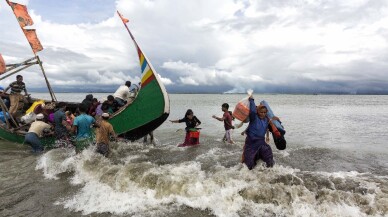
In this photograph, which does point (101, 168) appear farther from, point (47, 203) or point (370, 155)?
point (370, 155)

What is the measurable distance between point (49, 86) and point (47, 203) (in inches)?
389

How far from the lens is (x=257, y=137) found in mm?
5840

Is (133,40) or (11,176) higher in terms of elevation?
(133,40)

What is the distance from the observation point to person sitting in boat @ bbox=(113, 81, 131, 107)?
10.7 meters

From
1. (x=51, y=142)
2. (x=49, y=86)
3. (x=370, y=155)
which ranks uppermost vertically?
(x=49, y=86)

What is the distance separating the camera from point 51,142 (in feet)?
33.6

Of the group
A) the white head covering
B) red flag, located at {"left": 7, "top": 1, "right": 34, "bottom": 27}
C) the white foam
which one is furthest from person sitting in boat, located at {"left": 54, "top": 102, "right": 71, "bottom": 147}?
red flag, located at {"left": 7, "top": 1, "right": 34, "bottom": 27}

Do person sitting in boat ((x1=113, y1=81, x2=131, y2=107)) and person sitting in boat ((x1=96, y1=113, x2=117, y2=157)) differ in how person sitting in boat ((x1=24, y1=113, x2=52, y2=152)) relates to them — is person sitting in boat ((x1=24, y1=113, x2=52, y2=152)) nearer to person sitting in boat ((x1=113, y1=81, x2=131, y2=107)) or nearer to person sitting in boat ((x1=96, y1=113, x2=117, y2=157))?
person sitting in boat ((x1=113, y1=81, x2=131, y2=107))

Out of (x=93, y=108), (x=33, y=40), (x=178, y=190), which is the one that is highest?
(x=33, y=40)

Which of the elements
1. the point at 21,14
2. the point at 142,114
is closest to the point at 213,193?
the point at 142,114

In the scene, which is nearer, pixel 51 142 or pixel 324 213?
pixel 324 213

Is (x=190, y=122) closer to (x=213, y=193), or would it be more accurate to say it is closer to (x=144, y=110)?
(x=144, y=110)

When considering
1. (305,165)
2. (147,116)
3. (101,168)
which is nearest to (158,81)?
(147,116)

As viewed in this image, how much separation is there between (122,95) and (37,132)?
10.1 ft
